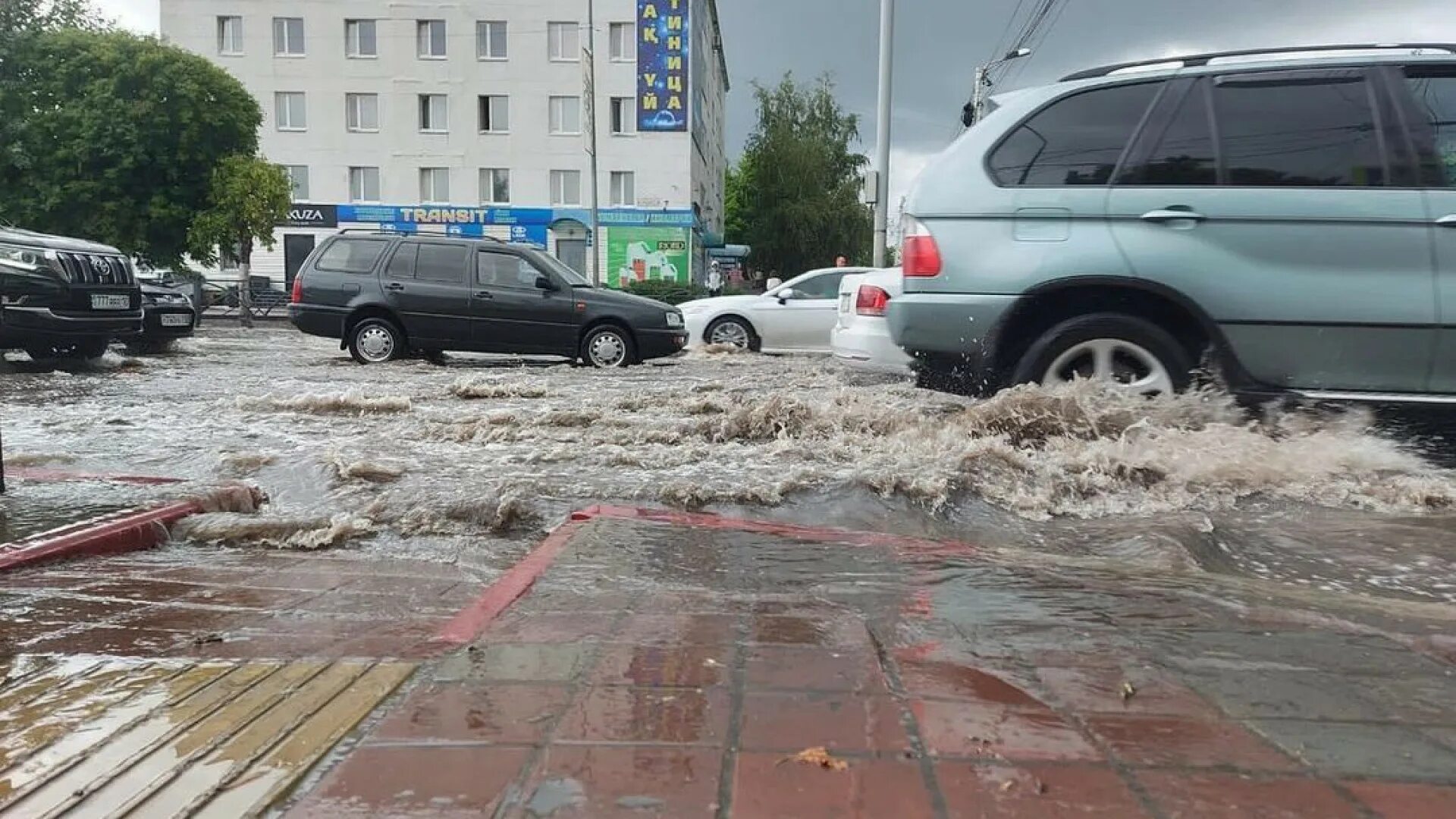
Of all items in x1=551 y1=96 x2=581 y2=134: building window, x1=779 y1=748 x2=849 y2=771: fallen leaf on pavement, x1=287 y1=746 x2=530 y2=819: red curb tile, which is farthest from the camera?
x1=551 y1=96 x2=581 y2=134: building window

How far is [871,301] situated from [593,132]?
27.8 metres

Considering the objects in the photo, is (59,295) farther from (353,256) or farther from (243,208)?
(243,208)

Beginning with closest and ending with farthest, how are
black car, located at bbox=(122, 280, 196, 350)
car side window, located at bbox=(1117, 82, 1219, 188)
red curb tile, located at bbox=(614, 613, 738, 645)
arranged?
red curb tile, located at bbox=(614, 613, 738, 645) → car side window, located at bbox=(1117, 82, 1219, 188) → black car, located at bbox=(122, 280, 196, 350)

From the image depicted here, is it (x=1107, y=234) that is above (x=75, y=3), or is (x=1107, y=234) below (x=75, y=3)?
below

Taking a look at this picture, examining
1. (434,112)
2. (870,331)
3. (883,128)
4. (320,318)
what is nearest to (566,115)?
(434,112)

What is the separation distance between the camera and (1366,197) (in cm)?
434

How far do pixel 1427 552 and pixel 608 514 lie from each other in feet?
10.4

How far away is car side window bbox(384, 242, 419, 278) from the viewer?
1109cm

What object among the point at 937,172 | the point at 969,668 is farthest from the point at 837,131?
the point at 969,668

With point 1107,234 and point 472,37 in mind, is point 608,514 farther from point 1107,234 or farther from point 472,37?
point 472,37

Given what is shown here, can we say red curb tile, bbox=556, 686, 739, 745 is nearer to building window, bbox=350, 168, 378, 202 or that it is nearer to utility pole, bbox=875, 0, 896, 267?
utility pole, bbox=875, 0, 896, 267

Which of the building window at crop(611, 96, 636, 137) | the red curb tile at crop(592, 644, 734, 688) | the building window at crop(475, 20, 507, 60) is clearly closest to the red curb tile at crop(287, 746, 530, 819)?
the red curb tile at crop(592, 644, 734, 688)

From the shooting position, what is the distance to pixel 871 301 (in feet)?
21.6

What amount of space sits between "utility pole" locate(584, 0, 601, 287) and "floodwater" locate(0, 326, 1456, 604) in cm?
2551
